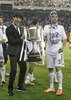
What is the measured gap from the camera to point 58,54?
8.23 m

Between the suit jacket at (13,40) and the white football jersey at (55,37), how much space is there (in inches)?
30.4

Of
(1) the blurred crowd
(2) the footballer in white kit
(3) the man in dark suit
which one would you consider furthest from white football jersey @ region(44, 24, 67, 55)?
(1) the blurred crowd

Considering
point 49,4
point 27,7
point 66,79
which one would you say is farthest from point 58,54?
point 49,4

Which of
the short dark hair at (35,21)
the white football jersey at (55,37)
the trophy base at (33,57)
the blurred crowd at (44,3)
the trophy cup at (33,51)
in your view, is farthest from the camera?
the blurred crowd at (44,3)

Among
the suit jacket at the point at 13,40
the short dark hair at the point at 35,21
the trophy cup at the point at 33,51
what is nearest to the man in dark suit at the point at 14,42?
the suit jacket at the point at 13,40

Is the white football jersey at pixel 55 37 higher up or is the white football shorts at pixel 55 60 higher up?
the white football jersey at pixel 55 37

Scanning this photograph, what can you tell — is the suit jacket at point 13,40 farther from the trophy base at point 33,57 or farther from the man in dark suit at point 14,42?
the trophy base at point 33,57

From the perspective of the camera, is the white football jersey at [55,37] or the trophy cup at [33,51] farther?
the white football jersey at [55,37]

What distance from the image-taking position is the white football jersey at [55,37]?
27.0ft

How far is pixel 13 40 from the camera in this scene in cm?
795

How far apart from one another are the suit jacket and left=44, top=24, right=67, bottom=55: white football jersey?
0.77 meters

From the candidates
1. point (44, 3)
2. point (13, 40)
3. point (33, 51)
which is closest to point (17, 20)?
point (13, 40)

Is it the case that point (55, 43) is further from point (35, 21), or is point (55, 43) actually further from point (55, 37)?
point (35, 21)

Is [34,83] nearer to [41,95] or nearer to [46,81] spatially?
[46,81]
